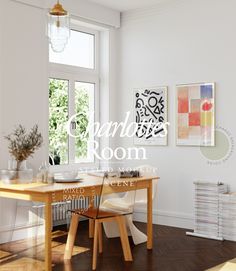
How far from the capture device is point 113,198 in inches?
192

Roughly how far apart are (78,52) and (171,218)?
8.45 ft

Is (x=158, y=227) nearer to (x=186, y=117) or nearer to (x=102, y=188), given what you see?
(x=186, y=117)

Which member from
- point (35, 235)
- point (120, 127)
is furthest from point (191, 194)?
point (35, 235)

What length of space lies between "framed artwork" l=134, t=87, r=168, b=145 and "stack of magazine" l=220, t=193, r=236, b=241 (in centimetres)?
120

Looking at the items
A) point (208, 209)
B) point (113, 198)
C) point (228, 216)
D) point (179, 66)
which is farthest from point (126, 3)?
point (228, 216)

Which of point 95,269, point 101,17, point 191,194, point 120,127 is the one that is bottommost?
point 95,269

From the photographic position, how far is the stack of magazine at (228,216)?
5160 millimetres

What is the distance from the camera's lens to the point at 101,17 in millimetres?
6234

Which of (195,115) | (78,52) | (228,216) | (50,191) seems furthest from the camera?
(78,52)

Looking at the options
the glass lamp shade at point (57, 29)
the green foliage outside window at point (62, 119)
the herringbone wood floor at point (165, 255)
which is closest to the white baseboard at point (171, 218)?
the herringbone wood floor at point (165, 255)

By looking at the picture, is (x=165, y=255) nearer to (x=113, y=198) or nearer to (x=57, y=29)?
(x=113, y=198)

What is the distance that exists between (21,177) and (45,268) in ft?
3.17

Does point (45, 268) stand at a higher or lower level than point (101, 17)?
lower

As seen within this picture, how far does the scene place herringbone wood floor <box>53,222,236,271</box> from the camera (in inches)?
165
